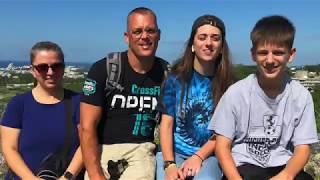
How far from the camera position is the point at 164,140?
5.38m

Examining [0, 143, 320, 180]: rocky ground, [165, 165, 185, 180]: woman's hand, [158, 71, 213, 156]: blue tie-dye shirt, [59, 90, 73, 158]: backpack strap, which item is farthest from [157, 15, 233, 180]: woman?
[0, 143, 320, 180]: rocky ground

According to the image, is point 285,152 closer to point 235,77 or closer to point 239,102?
point 239,102

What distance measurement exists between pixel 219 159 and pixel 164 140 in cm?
79

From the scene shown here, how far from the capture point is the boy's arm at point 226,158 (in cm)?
461

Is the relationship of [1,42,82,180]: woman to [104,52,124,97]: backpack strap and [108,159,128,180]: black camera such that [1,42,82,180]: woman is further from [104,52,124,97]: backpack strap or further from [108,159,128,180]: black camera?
[104,52,124,97]: backpack strap

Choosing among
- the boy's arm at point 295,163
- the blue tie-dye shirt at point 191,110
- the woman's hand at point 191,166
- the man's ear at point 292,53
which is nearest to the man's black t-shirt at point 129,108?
the blue tie-dye shirt at point 191,110

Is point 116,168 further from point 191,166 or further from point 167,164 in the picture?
point 191,166

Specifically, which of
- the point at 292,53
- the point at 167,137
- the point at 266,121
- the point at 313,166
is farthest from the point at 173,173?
the point at 313,166

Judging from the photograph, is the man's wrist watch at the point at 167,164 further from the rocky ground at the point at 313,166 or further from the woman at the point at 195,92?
the rocky ground at the point at 313,166

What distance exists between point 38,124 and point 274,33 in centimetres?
256

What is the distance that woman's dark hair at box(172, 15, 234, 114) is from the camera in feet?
17.7

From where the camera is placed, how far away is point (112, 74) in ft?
17.4

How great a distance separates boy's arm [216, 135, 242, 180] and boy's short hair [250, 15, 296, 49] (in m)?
0.94

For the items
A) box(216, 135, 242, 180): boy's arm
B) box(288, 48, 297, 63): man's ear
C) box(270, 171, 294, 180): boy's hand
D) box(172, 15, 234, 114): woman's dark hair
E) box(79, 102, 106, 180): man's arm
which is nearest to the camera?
box(270, 171, 294, 180): boy's hand
